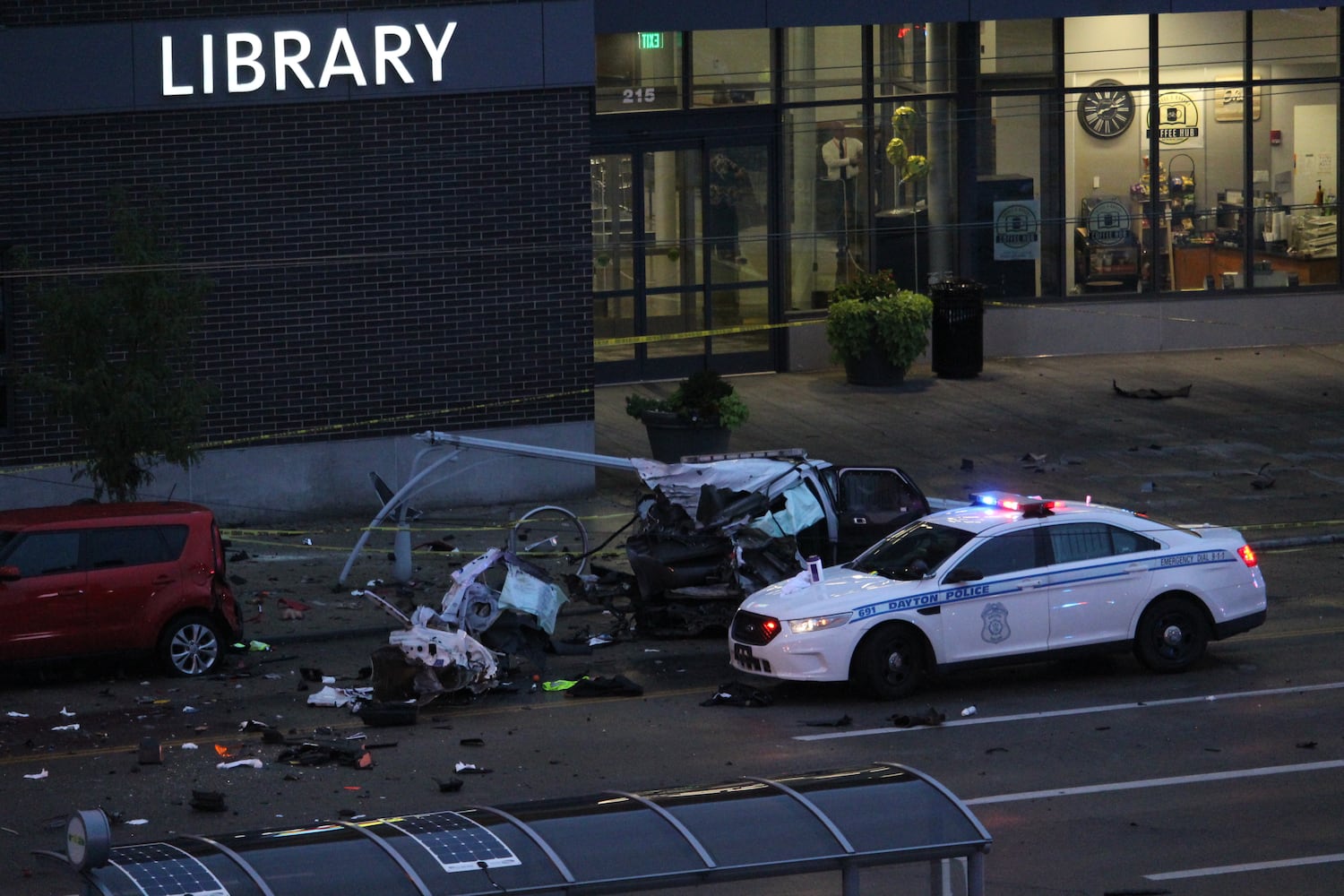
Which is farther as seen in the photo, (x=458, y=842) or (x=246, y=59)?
(x=246, y=59)

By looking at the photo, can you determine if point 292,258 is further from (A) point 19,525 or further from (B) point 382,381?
(A) point 19,525

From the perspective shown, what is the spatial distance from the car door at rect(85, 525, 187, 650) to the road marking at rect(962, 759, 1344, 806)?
755 centimetres

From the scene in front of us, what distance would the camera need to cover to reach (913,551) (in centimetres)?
1562

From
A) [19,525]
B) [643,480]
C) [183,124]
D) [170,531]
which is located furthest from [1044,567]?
[183,124]

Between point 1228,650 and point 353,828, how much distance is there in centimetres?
1193

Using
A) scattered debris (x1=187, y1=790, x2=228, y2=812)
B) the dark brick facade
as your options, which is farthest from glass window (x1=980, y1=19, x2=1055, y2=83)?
scattered debris (x1=187, y1=790, x2=228, y2=812)

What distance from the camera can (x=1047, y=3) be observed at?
89.7 ft

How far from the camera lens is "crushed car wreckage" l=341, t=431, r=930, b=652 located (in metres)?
17.0

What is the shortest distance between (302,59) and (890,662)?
36.8ft

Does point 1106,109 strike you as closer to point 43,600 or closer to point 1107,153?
point 1107,153

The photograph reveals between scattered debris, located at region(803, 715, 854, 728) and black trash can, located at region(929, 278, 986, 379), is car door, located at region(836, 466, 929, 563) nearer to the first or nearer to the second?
scattered debris, located at region(803, 715, 854, 728)

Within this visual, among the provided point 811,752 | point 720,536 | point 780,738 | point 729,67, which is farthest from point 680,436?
point 811,752

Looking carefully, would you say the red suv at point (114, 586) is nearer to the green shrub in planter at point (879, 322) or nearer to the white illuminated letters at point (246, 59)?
the white illuminated letters at point (246, 59)

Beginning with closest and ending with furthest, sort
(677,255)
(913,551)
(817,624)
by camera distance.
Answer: (817,624), (913,551), (677,255)
